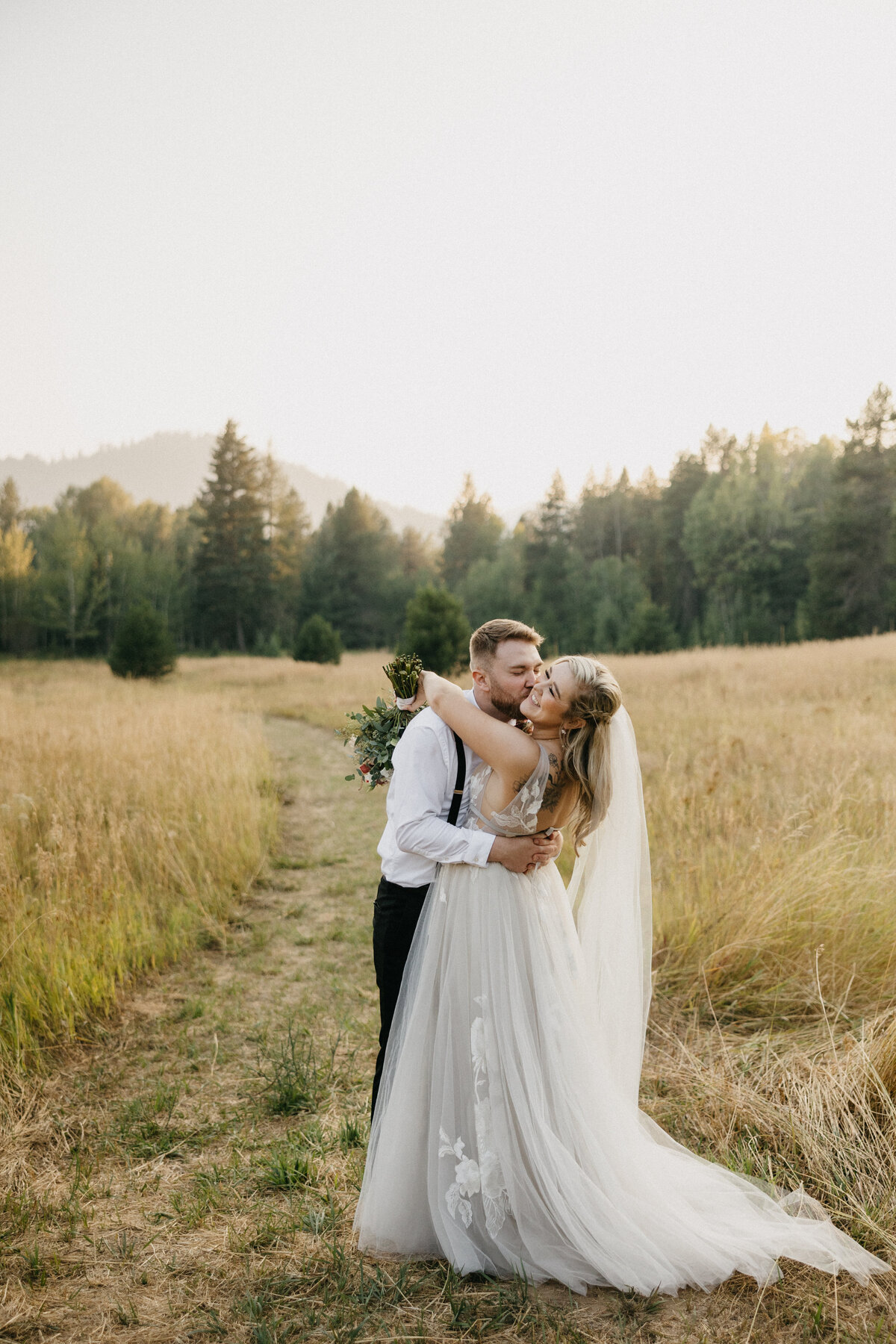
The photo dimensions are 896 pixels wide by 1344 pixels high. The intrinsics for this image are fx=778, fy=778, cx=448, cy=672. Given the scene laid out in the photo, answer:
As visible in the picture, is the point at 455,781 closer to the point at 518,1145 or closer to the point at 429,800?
the point at 429,800

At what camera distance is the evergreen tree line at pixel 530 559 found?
36688mm

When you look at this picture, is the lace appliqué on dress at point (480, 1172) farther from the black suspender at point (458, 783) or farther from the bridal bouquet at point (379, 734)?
the bridal bouquet at point (379, 734)

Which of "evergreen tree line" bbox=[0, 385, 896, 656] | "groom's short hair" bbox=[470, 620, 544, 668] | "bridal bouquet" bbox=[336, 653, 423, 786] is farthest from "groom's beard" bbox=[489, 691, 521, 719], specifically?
"evergreen tree line" bbox=[0, 385, 896, 656]

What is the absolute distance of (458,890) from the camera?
244 centimetres

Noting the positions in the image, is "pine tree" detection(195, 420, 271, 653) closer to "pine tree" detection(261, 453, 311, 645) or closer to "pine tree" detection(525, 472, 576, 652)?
"pine tree" detection(261, 453, 311, 645)

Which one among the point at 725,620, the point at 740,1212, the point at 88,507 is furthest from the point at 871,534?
the point at 88,507

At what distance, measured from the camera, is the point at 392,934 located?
267cm

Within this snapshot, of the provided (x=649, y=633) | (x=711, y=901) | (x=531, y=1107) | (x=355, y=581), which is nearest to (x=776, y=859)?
(x=711, y=901)

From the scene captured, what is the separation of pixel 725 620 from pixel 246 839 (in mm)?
41078

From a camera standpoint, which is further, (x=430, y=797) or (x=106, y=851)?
(x=106, y=851)

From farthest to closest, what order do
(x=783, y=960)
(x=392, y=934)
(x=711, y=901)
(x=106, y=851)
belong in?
(x=106, y=851)
(x=711, y=901)
(x=783, y=960)
(x=392, y=934)

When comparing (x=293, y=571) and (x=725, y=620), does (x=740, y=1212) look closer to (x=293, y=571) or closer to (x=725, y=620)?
(x=725, y=620)

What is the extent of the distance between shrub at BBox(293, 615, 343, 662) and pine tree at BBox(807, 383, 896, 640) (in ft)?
76.6

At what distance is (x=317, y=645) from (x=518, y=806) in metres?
26.5
